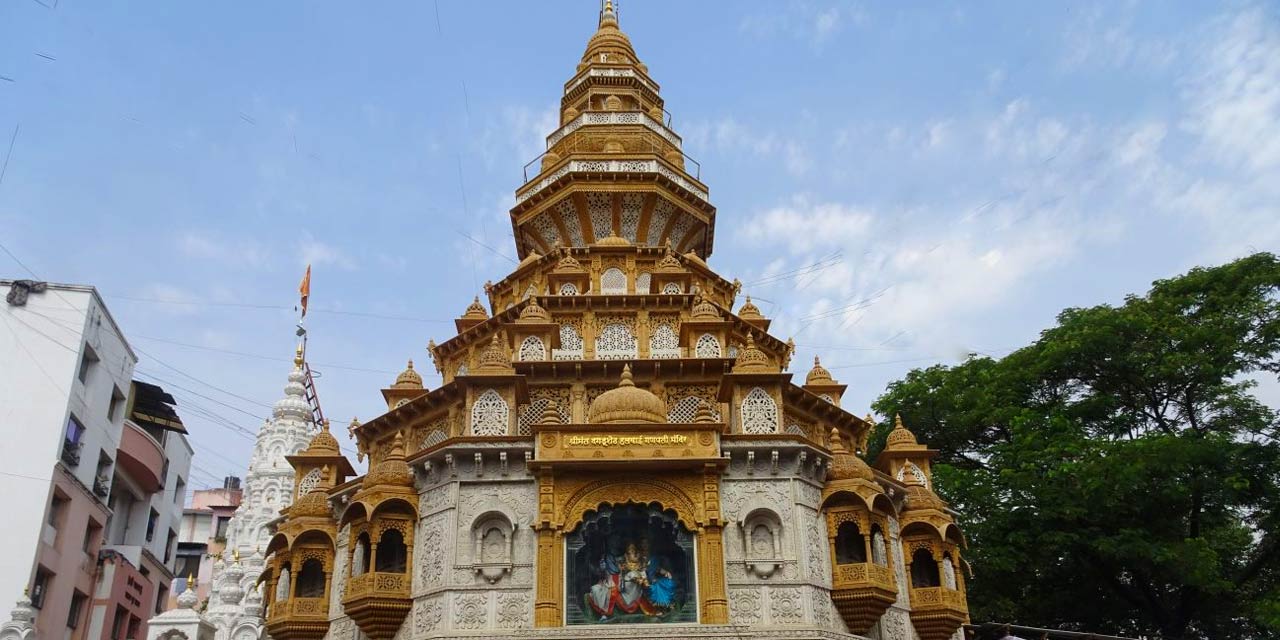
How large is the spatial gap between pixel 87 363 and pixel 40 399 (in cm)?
243

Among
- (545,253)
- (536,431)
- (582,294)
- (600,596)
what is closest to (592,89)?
(545,253)

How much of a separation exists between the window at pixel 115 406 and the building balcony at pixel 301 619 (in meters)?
18.0

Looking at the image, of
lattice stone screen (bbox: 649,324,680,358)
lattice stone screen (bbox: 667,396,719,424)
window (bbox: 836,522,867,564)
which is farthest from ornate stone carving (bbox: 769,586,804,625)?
lattice stone screen (bbox: 649,324,680,358)

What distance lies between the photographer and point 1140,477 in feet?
84.3

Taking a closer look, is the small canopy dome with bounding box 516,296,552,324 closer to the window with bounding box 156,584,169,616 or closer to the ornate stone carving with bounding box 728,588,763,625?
the ornate stone carving with bounding box 728,588,763,625

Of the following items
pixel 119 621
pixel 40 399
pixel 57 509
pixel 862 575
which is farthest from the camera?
pixel 119 621

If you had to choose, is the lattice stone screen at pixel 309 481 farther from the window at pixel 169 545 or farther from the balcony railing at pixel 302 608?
the window at pixel 169 545

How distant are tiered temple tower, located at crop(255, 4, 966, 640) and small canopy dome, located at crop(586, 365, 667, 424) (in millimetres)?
42

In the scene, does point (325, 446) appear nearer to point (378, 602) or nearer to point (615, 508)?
point (378, 602)

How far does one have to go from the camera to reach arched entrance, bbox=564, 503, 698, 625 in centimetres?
1850

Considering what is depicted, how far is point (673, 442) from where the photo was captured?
63.9ft

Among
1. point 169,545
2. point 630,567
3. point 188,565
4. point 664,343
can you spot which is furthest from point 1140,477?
point 188,565

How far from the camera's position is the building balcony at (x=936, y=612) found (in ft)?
67.4

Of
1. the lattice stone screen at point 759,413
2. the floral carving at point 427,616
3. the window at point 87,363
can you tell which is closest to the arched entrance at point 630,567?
the floral carving at point 427,616
